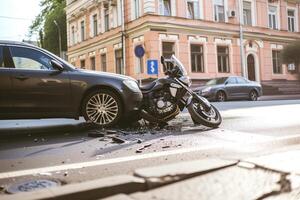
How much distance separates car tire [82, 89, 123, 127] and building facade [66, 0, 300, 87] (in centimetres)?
1858

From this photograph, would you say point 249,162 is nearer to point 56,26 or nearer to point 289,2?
point 289,2

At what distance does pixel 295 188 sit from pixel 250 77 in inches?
1131

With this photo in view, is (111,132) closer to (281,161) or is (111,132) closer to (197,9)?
(281,161)

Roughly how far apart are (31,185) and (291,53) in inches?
110

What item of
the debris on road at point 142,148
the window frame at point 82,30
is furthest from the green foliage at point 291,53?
the window frame at point 82,30

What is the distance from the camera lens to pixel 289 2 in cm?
3456

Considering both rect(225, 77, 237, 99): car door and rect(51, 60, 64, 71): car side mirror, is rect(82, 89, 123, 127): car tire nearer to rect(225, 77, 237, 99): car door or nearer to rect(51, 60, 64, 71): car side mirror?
rect(51, 60, 64, 71): car side mirror

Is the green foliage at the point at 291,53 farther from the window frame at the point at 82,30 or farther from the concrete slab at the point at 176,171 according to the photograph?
the window frame at the point at 82,30

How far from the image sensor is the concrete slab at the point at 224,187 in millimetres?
3861

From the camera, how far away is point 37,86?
7.29 meters

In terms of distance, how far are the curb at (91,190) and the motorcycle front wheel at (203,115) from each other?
3781mm

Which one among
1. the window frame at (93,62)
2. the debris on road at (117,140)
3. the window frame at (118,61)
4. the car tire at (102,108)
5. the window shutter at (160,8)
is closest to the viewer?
the debris on road at (117,140)

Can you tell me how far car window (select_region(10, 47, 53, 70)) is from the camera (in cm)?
742

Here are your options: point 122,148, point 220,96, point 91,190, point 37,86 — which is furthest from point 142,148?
point 220,96
